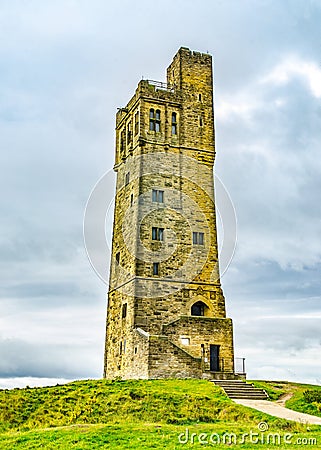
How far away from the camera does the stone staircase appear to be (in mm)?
29339

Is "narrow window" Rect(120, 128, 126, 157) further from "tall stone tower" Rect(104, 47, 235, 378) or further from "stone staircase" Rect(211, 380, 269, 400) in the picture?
"stone staircase" Rect(211, 380, 269, 400)

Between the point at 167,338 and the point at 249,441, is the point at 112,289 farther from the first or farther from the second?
the point at 249,441

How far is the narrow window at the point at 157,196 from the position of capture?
40.5m

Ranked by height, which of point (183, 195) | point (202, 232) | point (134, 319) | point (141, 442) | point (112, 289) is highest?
point (183, 195)

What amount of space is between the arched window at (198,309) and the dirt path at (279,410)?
11026mm

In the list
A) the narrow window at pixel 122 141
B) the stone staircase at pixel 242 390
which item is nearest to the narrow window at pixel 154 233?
the narrow window at pixel 122 141

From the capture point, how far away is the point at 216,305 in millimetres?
39562

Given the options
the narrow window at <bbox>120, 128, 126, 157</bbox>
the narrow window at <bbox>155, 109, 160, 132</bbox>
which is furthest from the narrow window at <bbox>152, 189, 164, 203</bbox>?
the narrow window at <bbox>120, 128, 126, 157</bbox>

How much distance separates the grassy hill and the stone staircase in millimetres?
560

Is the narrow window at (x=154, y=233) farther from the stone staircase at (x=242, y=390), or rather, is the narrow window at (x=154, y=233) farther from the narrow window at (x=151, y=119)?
the stone staircase at (x=242, y=390)

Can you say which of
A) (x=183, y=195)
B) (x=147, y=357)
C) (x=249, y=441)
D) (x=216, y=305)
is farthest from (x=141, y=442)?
(x=183, y=195)

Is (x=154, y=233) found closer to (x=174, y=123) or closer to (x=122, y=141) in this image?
(x=174, y=123)

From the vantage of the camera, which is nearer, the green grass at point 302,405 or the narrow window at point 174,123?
the green grass at point 302,405

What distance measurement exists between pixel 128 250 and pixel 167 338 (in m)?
8.26
